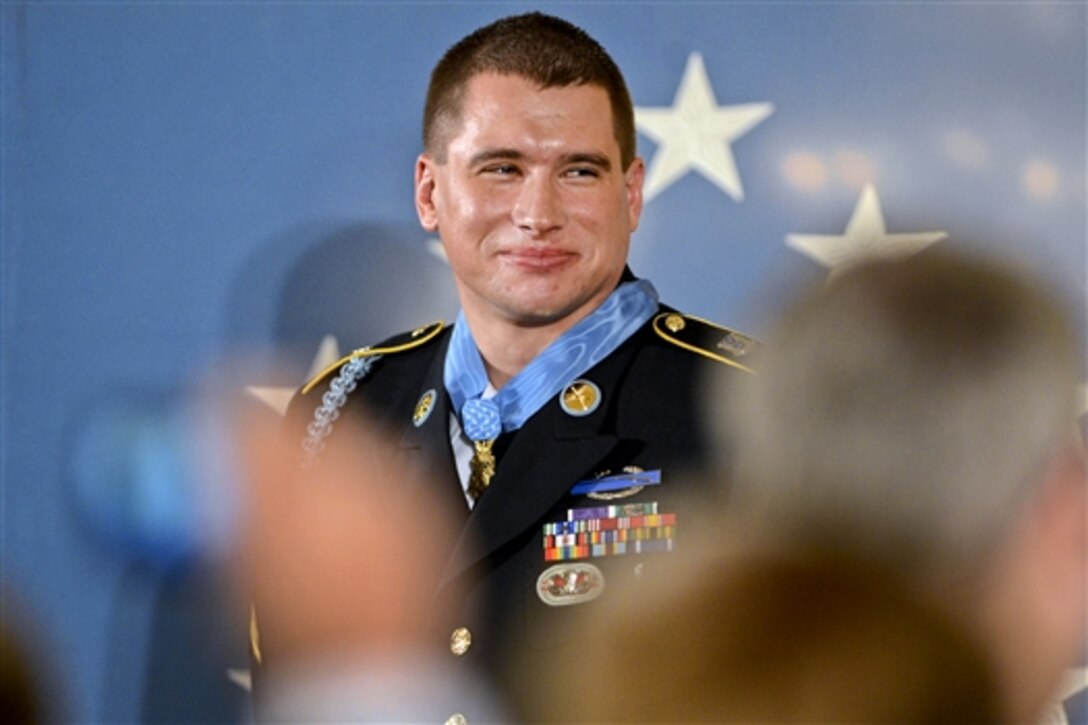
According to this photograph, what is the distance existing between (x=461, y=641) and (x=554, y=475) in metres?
0.19

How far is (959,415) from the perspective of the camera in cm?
60

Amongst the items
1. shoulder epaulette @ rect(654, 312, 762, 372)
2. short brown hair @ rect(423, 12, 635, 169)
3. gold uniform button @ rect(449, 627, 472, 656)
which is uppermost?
short brown hair @ rect(423, 12, 635, 169)

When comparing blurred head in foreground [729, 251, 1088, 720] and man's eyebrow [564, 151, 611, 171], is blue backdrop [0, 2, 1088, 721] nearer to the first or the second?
man's eyebrow [564, 151, 611, 171]

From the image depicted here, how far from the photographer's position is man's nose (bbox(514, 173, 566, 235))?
5.03 feet

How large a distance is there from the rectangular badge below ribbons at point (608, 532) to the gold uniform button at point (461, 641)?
11 cm

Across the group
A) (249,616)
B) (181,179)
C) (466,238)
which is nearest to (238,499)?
(249,616)

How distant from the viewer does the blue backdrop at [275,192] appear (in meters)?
1.73

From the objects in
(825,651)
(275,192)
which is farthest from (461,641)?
(825,651)

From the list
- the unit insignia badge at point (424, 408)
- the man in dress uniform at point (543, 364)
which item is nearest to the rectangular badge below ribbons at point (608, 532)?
the man in dress uniform at point (543, 364)

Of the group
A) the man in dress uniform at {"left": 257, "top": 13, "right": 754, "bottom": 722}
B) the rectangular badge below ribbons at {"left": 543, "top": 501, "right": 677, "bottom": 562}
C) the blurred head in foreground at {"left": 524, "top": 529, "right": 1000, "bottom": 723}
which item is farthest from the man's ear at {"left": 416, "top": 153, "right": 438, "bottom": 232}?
the blurred head in foreground at {"left": 524, "top": 529, "right": 1000, "bottom": 723}

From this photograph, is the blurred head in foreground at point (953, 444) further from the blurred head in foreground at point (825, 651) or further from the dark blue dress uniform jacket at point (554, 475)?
the dark blue dress uniform jacket at point (554, 475)

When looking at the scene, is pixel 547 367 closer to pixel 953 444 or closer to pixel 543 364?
pixel 543 364

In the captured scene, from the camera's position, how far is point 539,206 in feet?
5.03

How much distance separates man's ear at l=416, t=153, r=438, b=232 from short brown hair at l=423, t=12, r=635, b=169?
16 mm
